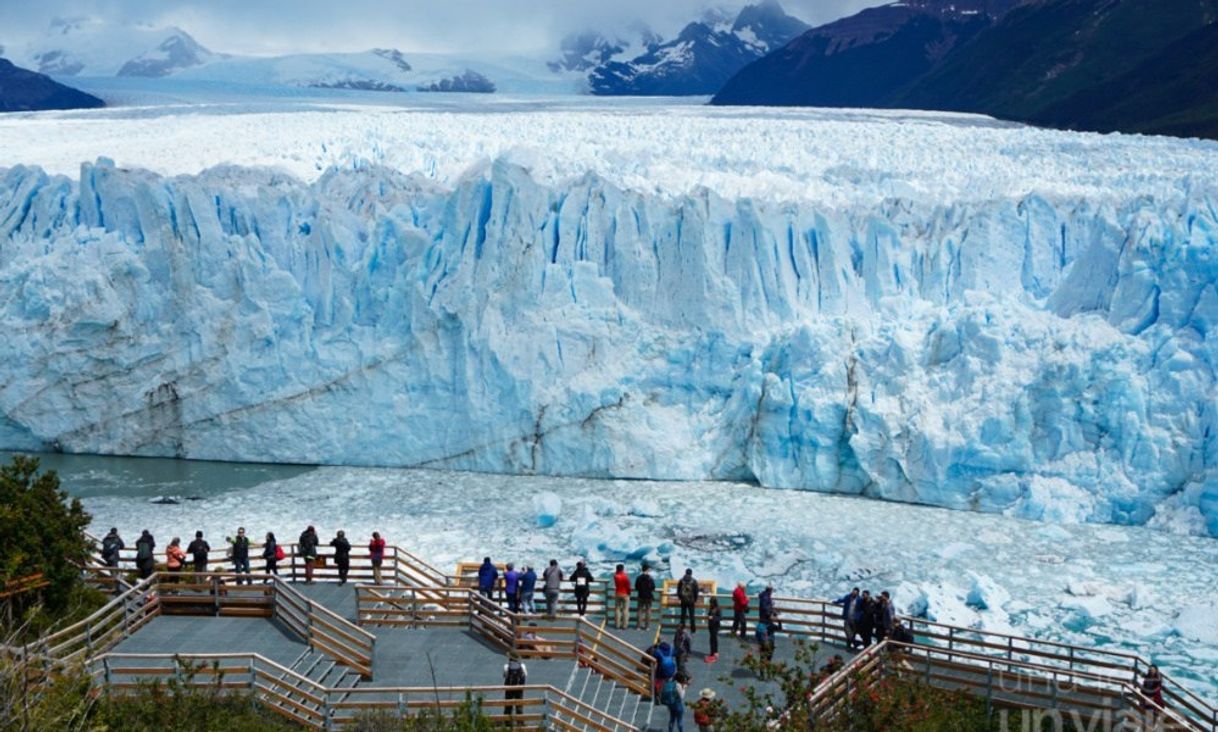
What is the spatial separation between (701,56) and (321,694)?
60855 mm

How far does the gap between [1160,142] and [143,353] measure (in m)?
19.5

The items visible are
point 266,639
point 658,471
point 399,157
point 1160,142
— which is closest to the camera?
point 266,639

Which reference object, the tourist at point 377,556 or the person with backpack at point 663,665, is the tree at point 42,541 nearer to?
the tourist at point 377,556

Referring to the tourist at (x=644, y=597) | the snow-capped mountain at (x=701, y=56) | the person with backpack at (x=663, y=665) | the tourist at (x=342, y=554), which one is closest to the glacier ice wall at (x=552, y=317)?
the tourist at (x=342, y=554)

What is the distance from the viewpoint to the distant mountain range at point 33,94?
135ft

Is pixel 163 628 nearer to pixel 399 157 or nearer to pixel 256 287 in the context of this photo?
pixel 256 287

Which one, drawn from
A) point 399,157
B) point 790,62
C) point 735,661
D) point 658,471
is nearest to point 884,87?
point 790,62

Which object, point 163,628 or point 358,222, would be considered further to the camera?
point 358,222

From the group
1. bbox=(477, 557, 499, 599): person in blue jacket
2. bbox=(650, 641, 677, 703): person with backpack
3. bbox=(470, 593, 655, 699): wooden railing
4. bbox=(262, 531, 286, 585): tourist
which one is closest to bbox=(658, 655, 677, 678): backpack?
bbox=(650, 641, 677, 703): person with backpack

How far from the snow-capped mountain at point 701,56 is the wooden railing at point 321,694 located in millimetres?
49560

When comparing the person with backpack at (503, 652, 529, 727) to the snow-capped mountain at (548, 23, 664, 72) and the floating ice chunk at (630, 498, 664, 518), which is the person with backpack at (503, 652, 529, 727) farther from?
the snow-capped mountain at (548, 23, 664, 72)

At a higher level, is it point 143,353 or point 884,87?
point 884,87

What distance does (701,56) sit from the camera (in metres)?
66.6

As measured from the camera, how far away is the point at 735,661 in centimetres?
1045
